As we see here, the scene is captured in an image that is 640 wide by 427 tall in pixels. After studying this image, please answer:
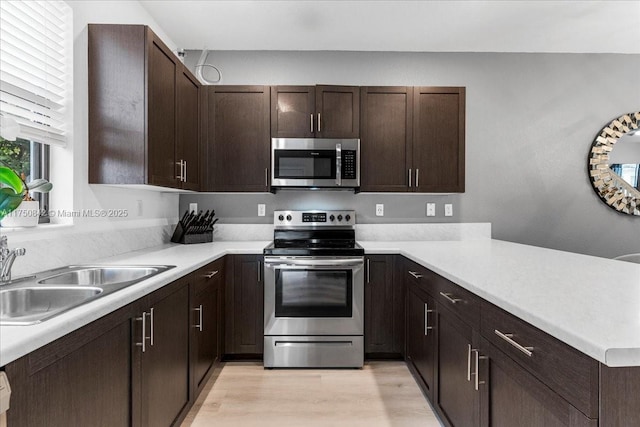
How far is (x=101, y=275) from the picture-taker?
5.91 feet

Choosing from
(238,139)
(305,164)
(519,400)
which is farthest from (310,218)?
(519,400)

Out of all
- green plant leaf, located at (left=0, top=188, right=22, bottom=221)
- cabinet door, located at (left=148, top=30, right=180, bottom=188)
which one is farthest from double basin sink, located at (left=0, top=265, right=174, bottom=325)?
cabinet door, located at (left=148, top=30, right=180, bottom=188)

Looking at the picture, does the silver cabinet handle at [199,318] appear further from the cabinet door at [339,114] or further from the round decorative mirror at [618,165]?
the round decorative mirror at [618,165]

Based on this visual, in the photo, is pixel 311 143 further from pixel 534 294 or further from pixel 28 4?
pixel 534 294

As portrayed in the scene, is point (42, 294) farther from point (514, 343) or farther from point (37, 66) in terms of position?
point (514, 343)

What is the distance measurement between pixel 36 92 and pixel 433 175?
8.48 feet

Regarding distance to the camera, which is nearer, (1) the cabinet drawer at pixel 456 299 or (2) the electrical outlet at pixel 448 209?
(1) the cabinet drawer at pixel 456 299

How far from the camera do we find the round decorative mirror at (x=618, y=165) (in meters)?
3.37

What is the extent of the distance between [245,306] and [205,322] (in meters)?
0.50

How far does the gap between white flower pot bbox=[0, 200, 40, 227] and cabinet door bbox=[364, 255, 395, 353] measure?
2.03m

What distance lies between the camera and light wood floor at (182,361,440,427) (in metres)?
2.08

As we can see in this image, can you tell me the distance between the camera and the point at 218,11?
2.66 meters

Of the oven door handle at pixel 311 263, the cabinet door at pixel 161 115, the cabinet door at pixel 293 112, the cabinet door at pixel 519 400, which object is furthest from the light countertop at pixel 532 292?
the cabinet door at pixel 293 112

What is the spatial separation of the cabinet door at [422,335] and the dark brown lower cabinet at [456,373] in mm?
103
